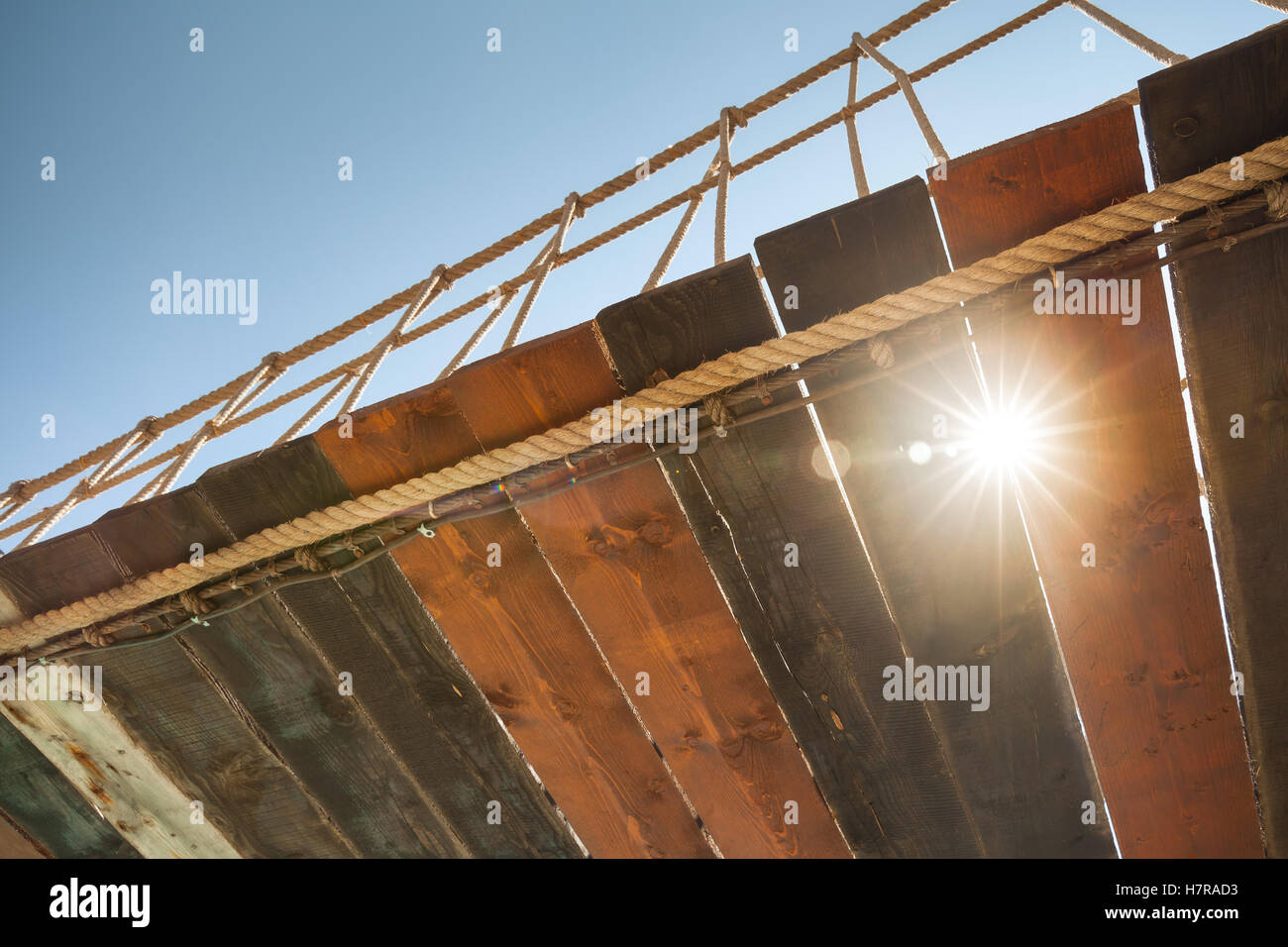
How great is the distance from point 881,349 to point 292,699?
1.83 m

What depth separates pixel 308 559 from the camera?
201 centimetres

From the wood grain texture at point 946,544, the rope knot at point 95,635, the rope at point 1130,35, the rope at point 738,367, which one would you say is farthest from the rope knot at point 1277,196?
the rope knot at point 95,635

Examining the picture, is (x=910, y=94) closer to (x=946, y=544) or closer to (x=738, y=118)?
(x=738, y=118)

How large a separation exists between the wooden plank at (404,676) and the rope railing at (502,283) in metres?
0.27

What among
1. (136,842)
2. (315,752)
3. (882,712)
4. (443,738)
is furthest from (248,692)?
(882,712)

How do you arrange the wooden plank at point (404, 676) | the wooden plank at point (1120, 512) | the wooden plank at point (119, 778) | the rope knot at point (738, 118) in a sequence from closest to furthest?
the wooden plank at point (1120, 512) < the wooden plank at point (404, 676) < the wooden plank at point (119, 778) < the rope knot at point (738, 118)

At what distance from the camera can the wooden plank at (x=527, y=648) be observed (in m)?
1.93

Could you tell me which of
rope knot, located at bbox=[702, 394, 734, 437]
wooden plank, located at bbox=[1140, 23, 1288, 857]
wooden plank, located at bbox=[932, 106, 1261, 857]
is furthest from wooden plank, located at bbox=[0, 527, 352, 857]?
wooden plank, located at bbox=[1140, 23, 1288, 857]

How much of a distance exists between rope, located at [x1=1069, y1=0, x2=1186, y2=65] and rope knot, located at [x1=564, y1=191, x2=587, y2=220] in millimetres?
1523

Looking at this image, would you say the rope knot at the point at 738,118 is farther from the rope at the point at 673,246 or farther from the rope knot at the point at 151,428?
the rope knot at the point at 151,428

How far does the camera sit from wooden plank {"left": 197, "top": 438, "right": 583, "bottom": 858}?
2.00 metres

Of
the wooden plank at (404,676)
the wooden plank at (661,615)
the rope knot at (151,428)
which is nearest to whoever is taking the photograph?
the wooden plank at (661,615)

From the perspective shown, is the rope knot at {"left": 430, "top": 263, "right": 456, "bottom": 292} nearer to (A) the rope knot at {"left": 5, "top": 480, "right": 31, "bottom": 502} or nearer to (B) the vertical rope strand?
(B) the vertical rope strand
